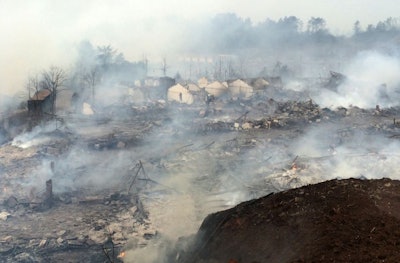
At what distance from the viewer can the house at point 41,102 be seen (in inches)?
1088

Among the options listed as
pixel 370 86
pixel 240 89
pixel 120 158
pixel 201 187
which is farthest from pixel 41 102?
pixel 370 86

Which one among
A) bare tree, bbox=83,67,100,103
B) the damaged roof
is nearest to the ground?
the damaged roof

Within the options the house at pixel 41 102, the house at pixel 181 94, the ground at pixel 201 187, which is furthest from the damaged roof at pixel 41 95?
the house at pixel 181 94

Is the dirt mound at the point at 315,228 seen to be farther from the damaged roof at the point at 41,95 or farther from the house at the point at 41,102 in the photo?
the damaged roof at the point at 41,95

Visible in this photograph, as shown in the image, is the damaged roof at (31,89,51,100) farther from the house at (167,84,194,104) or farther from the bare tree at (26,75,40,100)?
the house at (167,84,194,104)

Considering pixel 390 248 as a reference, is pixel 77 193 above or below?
below

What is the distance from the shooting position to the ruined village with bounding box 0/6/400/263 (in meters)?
7.01

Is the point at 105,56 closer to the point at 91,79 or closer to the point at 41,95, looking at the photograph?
the point at 91,79

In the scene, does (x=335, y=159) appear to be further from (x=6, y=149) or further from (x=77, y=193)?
(x=6, y=149)

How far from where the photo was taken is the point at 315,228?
258 inches

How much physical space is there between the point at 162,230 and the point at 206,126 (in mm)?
13937

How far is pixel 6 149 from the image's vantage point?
21.6 metres

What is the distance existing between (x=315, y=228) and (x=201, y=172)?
11.4 meters

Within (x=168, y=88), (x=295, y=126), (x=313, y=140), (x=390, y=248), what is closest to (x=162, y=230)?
(x=390, y=248)
